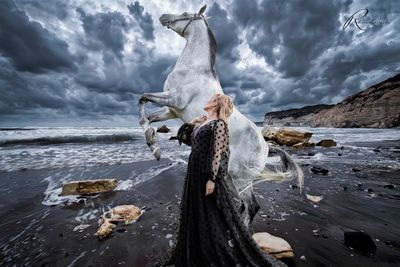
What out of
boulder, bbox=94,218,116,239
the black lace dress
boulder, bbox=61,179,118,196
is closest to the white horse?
the black lace dress

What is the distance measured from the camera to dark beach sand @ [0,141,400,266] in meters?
3.40

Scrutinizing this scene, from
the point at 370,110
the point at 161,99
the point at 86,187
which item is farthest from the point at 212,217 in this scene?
the point at 370,110

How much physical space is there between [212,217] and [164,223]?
222 centimetres

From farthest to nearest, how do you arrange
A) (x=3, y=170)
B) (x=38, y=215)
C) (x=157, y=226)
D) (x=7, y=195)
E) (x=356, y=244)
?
1. (x=3, y=170)
2. (x=7, y=195)
3. (x=38, y=215)
4. (x=157, y=226)
5. (x=356, y=244)

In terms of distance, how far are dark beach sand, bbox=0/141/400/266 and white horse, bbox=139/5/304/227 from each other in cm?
110

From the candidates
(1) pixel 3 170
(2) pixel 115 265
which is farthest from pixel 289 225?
(1) pixel 3 170

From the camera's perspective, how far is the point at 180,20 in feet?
15.8

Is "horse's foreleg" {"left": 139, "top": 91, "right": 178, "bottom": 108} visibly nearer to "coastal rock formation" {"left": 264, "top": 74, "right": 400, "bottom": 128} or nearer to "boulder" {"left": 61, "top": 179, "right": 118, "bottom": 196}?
"boulder" {"left": 61, "top": 179, "right": 118, "bottom": 196}

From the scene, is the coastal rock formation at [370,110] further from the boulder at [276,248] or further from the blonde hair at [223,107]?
the blonde hair at [223,107]

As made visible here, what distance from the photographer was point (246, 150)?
370cm

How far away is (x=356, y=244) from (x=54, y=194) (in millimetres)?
7132

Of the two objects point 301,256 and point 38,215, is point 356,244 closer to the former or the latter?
point 301,256

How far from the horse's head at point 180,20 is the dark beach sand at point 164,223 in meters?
3.92

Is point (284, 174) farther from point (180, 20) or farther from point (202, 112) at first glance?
point (180, 20)
